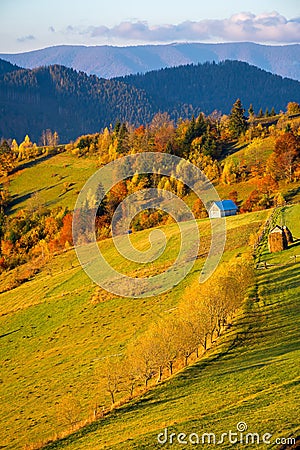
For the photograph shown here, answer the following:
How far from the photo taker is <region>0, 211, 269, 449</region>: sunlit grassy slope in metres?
33.9

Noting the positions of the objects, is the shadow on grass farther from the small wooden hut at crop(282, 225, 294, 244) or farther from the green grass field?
the small wooden hut at crop(282, 225, 294, 244)

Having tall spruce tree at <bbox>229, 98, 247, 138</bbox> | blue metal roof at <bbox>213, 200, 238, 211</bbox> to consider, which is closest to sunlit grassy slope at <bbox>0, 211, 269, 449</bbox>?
blue metal roof at <bbox>213, 200, 238, 211</bbox>

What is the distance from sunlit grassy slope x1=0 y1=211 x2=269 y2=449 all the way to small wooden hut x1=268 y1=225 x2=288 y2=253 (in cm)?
406

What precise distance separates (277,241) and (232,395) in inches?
1010

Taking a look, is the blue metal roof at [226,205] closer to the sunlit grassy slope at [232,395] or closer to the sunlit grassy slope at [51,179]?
the sunlit grassy slope at [51,179]

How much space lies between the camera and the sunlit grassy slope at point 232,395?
2341 centimetres

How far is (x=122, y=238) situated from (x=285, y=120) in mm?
68823

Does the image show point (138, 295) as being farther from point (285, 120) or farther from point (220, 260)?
point (285, 120)

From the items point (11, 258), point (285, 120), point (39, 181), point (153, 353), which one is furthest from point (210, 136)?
point (153, 353)

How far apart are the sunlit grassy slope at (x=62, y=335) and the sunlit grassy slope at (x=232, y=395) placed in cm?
67

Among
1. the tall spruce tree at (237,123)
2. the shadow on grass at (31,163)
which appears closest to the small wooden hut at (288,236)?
the tall spruce tree at (237,123)

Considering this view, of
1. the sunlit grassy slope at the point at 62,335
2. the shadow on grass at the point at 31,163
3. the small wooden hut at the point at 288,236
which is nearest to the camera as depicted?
the sunlit grassy slope at the point at 62,335

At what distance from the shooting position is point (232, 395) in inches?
1054

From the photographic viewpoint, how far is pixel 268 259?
48.9 m
